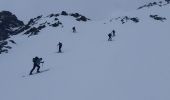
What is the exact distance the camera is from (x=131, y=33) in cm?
5891

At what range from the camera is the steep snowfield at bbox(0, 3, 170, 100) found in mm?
25766

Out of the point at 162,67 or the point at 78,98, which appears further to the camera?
the point at 162,67

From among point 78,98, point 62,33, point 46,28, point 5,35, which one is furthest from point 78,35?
point 78,98

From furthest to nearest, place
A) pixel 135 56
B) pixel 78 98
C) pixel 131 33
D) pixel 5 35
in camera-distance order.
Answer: pixel 5 35
pixel 131 33
pixel 135 56
pixel 78 98

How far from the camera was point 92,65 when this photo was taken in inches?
1384

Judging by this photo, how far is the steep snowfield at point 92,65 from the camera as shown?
25766 mm

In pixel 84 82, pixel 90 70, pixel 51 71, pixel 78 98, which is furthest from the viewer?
pixel 51 71

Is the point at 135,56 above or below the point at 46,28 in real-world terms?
below

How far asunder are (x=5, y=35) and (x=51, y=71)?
109ft

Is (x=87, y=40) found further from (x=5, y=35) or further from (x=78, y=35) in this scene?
(x=5, y=35)

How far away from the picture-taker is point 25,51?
51625 mm

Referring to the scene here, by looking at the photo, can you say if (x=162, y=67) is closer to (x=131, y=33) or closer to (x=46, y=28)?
(x=131, y=33)

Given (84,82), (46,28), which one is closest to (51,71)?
(84,82)

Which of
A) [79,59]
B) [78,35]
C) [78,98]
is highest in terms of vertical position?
[78,35]
